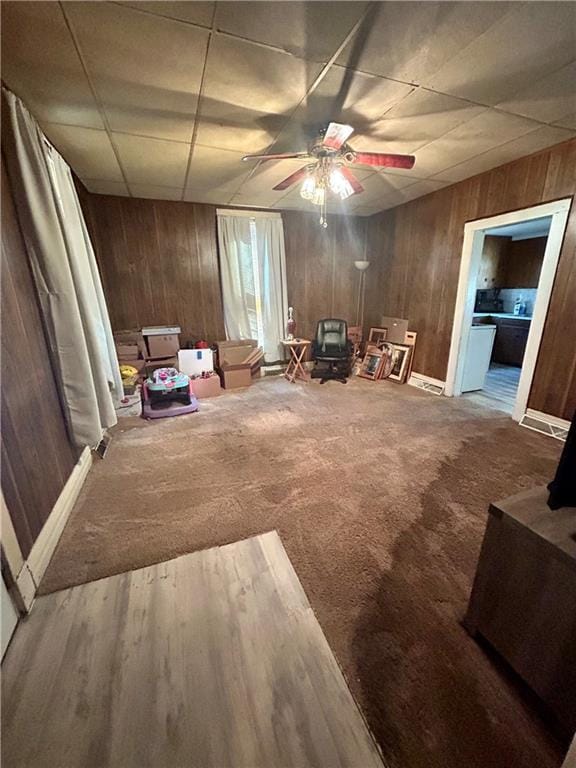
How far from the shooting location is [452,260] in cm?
362

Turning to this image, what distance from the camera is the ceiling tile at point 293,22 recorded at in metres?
1.27

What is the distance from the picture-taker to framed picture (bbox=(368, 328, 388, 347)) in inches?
185

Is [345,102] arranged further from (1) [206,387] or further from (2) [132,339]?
(2) [132,339]

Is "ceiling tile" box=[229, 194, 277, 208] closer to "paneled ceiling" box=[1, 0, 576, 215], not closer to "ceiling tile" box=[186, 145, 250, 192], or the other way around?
"ceiling tile" box=[186, 145, 250, 192]

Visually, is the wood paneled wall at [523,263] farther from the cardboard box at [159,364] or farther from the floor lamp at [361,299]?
the cardboard box at [159,364]

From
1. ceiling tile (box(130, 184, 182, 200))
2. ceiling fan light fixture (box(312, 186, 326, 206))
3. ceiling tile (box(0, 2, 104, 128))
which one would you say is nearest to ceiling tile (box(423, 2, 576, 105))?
ceiling fan light fixture (box(312, 186, 326, 206))

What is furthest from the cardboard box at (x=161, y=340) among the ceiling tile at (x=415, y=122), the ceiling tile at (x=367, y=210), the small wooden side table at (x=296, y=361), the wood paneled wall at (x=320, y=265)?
the ceiling tile at (x=367, y=210)

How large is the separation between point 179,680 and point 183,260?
167 inches

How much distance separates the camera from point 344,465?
89.8 inches

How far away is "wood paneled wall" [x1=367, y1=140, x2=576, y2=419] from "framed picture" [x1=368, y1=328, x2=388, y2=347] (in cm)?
30

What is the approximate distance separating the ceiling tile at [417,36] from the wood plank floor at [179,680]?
256cm

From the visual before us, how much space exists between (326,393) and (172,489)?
2319mm

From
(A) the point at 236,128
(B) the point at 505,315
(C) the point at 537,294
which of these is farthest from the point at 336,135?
(B) the point at 505,315

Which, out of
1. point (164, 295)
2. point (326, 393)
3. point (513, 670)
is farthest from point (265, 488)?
point (164, 295)
